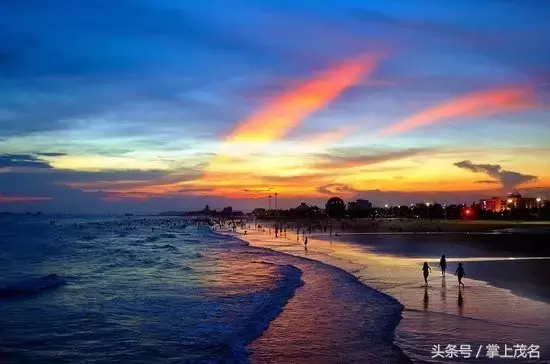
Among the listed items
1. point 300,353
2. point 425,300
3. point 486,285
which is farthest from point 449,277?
point 300,353

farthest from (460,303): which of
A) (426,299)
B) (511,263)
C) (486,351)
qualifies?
(511,263)

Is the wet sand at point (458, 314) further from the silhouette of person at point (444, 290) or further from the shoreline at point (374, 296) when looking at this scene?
the shoreline at point (374, 296)

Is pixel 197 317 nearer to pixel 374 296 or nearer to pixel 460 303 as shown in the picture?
pixel 374 296

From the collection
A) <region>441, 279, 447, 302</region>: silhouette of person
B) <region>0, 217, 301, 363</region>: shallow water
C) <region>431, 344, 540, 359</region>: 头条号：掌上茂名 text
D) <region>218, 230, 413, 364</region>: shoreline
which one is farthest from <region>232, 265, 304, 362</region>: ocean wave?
<region>441, 279, 447, 302</region>: silhouette of person

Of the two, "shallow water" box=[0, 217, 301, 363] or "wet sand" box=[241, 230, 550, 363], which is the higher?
"wet sand" box=[241, 230, 550, 363]

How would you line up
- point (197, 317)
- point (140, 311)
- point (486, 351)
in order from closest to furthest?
point (486, 351)
point (197, 317)
point (140, 311)

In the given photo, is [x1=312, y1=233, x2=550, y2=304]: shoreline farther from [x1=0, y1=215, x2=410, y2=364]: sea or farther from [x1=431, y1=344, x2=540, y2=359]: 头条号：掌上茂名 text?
[x1=431, y1=344, x2=540, y2=359]: 头条号：掌上茂名 text

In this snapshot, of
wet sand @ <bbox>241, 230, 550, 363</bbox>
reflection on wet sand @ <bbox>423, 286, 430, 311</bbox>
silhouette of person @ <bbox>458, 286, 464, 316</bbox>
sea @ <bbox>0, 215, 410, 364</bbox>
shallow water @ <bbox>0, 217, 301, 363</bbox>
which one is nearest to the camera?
sea @ <bbox>0, 215, 410, 364</bbox>

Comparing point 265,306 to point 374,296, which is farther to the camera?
point 374,296

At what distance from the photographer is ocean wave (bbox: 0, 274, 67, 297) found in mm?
28747

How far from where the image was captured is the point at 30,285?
31391 mm

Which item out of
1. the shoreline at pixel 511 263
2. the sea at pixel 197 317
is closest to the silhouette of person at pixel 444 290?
the sea at pixel 197 317

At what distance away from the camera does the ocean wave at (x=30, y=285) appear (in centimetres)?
2875

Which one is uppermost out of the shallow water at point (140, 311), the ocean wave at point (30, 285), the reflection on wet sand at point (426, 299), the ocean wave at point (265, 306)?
the reflection on wet sand at point (426, 299)
